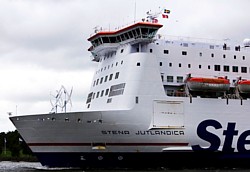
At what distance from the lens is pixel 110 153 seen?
27469 millimetres

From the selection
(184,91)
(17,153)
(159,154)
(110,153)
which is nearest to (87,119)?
(110,153)

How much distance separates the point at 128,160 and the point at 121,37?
7583 millimetres

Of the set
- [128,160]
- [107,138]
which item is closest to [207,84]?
[128,160]

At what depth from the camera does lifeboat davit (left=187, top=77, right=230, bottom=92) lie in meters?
29.2

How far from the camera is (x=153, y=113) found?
91.6ft

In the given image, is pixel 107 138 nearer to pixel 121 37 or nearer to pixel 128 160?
pixel 128 160

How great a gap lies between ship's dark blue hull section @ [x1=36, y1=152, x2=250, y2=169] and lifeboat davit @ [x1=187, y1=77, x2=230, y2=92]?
3.72m

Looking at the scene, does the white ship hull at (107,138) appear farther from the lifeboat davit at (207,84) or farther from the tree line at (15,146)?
the tree line at (15,146)

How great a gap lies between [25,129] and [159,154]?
7542 mm

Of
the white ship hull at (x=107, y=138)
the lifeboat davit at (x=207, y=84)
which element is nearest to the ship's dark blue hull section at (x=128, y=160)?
the white ship hull at (x=107, y=138)

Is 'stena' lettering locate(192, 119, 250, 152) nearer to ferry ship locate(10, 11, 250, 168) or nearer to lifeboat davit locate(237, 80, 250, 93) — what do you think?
ferry ship locate(10, 11, 250, 168)

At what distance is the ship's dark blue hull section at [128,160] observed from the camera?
27453 millimetres

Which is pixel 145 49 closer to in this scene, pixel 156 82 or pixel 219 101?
pixel 156 82

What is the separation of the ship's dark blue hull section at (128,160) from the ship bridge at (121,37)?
→ 6.74 meters
